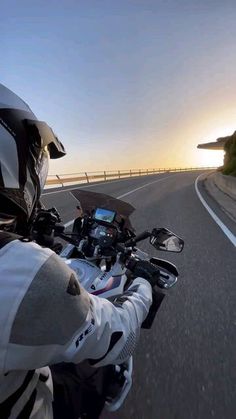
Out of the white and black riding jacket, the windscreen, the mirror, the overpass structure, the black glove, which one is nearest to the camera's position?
the white and black riding jacket

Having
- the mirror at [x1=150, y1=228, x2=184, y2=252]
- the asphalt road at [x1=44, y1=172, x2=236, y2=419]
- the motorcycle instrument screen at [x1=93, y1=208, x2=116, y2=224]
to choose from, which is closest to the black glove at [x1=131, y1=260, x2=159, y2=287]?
the mirror at [x1=150, y1=228, x2=184, y2=252]

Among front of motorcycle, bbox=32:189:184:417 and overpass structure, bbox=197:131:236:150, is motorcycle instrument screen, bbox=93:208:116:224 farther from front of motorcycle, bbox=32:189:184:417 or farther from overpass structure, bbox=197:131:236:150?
overpass structure, bbox=197:131:236:150

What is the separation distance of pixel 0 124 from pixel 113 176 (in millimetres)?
44348

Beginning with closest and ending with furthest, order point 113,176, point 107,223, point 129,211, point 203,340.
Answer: point 107,223 < point 129,211 < point 203,340 < point 113,176

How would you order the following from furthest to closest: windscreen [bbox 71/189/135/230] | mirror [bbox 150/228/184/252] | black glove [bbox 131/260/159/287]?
1. windscreen [bbox 71/189/135/230]
2. mirror [bbox 150/228/184/252]
3. black glove [bbox 131/260/159/287]

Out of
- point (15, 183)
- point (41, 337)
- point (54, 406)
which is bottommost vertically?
point (54, 406)

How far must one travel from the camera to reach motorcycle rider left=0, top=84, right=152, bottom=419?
1.12 metres

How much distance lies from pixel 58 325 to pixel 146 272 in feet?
3.70

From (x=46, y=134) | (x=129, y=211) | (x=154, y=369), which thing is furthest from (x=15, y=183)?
(x=154, y=369)

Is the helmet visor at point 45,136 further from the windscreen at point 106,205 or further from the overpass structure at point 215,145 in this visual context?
the overpass structure at point 215,145

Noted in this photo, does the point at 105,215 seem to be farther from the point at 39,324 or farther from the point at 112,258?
the point at 39,324

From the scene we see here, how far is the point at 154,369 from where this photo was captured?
3.05 metres

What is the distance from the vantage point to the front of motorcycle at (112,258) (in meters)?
2.31

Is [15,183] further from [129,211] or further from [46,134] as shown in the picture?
[129,211]
